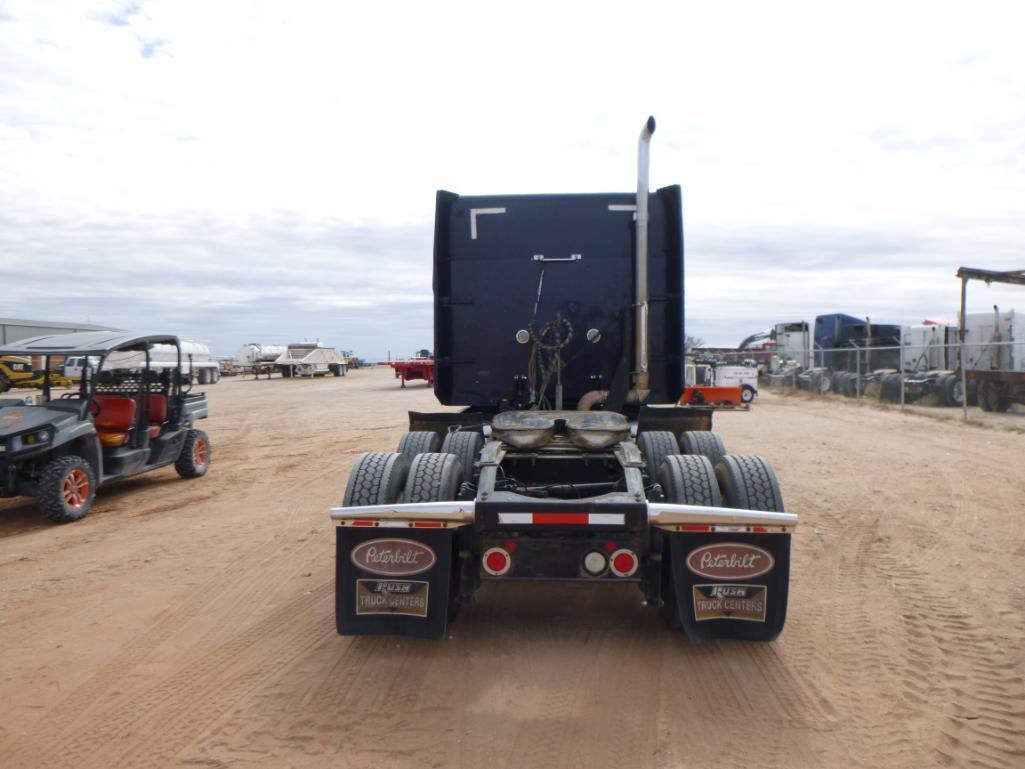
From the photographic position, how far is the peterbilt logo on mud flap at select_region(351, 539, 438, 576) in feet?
14.8

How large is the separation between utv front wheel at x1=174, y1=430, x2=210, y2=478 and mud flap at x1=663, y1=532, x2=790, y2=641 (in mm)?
8799

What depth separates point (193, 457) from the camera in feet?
38.0

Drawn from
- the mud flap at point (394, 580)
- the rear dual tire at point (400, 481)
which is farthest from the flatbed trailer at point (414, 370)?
the mud flap at point (394, 580)

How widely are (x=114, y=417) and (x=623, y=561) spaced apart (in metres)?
8.12

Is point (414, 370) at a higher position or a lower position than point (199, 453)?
higher

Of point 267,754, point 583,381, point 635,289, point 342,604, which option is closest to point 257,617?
point 342,604

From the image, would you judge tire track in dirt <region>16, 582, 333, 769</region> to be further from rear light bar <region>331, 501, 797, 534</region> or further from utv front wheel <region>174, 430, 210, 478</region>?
utv front wheel <region>174, 430, 210, 478</region>

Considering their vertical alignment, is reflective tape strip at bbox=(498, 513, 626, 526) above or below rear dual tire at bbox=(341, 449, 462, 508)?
below

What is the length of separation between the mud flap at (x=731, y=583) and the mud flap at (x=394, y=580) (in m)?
1.30

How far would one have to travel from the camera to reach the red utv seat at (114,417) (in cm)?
1009

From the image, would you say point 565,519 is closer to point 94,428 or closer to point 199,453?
point 94,428

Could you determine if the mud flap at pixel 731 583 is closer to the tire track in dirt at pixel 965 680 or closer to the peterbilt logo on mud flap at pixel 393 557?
the tire track in dirt at pixel 965 680

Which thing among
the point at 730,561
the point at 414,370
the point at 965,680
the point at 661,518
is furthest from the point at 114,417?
the point at 414,370

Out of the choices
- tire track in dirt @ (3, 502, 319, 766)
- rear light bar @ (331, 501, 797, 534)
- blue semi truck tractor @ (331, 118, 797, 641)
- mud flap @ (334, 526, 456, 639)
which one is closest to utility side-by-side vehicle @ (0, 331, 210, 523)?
tire track in dirt @ (3, 502, 319, 766)
